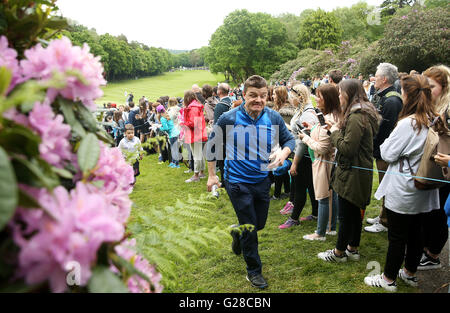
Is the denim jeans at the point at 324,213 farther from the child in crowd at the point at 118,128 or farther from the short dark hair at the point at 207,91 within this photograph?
the child in crowd at the point at 118,128

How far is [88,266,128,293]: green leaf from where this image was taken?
728 millimetres

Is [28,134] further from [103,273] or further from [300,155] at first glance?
[300,155]

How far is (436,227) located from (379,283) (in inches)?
41.8

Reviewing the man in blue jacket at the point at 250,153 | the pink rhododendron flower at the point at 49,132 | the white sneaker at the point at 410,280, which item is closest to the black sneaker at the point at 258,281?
the man in blue jacket at the point at 250,153

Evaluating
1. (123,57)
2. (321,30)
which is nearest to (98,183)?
(321,30)

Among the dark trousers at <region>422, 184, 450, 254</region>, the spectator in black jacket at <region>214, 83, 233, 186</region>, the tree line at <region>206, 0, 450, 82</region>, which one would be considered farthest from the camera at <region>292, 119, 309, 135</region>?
the tree line at <region>206, 0, 450, 82</region>

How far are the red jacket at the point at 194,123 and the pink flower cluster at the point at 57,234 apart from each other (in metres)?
6.94

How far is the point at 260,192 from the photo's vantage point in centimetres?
376

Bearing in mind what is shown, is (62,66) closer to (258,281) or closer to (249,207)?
(249,207)

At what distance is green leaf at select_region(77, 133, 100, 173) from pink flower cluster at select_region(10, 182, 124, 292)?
0.60 ft

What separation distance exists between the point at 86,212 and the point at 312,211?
17.7ft

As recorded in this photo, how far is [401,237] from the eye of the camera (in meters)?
3.29

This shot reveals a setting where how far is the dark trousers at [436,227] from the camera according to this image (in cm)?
374
